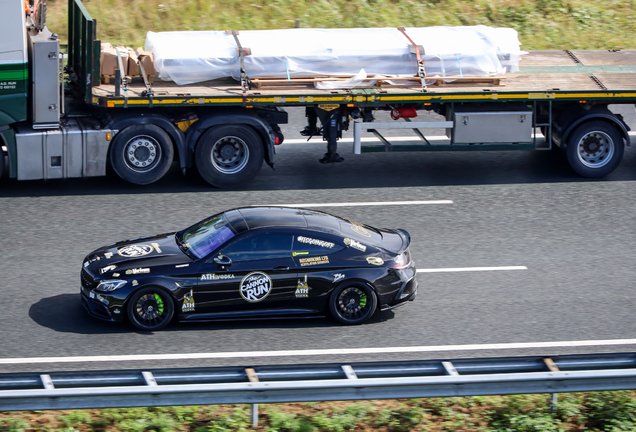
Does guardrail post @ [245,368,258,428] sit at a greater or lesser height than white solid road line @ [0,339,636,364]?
greater

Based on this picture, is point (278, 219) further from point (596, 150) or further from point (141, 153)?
point (596, 150)

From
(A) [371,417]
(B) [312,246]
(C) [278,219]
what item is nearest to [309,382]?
(A) [371,417]

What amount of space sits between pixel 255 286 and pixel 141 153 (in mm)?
5410

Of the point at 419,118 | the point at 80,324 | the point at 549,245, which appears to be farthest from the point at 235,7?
the point at 80,324

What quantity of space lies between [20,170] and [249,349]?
632 cm

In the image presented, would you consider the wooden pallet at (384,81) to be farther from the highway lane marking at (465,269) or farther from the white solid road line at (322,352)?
the white solid road line at (322,352)

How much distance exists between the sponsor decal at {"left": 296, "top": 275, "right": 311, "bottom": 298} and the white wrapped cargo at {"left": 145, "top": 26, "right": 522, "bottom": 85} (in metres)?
5.42

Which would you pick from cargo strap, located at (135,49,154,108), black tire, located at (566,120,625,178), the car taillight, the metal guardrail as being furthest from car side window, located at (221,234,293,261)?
black tire, located at (566,120,625,178)

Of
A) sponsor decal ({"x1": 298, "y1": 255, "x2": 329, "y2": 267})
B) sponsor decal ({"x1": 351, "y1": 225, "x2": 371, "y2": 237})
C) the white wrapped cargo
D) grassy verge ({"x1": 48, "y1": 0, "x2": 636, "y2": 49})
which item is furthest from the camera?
grassy verge ({"x1": 48, "y1": 0, "x2": 636, "y2": 49})

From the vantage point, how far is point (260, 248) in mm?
9453

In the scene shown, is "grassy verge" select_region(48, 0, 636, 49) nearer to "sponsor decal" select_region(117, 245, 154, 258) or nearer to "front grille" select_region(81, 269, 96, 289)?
"sponsor decal" select_region(117, 245, 154, 258)

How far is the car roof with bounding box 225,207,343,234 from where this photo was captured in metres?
9.62

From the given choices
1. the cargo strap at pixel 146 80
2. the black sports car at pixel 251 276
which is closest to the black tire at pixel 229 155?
the cargo strap at pixel 146 80

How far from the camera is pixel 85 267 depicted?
9570mm
